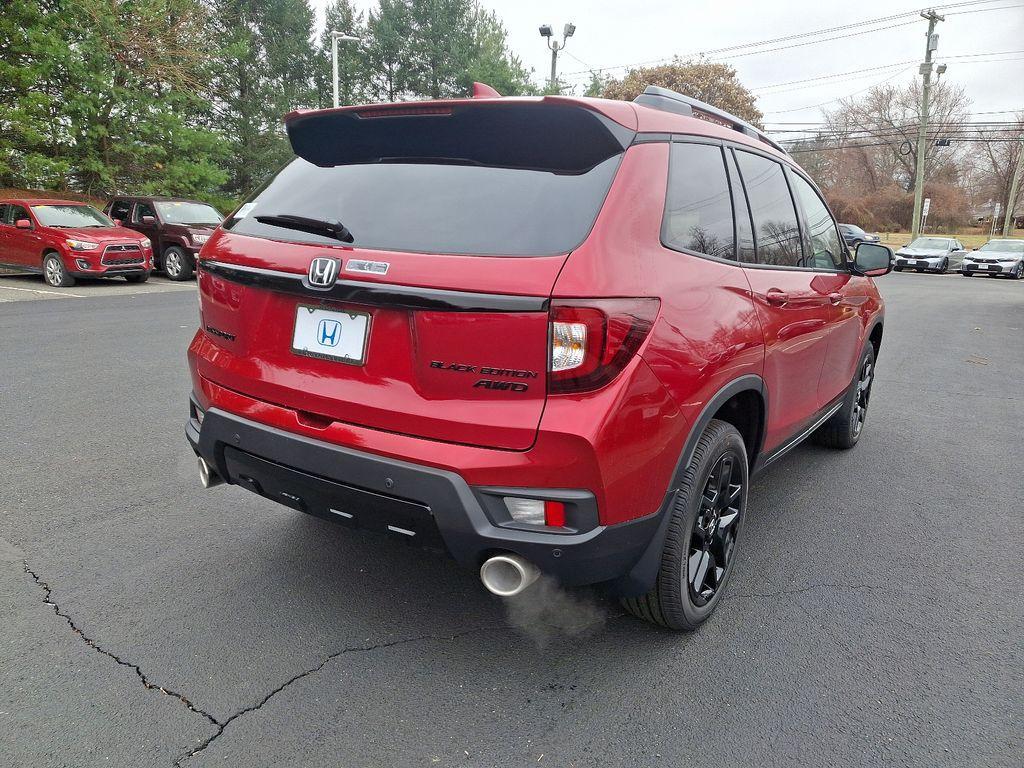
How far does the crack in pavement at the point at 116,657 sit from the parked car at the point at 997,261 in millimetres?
31439

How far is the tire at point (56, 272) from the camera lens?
1378 cm

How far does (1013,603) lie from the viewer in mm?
3035

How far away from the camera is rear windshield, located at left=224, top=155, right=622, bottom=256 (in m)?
2.17

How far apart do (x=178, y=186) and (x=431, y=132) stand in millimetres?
22894

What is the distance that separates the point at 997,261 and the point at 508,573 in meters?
31.0

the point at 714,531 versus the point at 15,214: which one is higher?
the point at 15,214

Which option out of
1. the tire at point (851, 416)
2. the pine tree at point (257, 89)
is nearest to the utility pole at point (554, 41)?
the pine tree at point (257, 89)

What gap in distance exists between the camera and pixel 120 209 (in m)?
16.6

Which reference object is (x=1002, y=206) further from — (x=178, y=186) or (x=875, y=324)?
(x=875, y=324)

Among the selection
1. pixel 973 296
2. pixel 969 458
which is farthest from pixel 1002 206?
pixel 969 458

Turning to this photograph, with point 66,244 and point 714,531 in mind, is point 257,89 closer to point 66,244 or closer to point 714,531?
point 66,244

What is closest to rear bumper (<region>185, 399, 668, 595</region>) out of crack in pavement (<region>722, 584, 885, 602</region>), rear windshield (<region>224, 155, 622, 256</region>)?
rear windshield (<region>224, 155, 622, 256</region>)

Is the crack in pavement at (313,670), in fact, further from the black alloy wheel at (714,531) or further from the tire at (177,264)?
the tire at (177,264)

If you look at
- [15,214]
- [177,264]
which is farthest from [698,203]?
[15,214]
